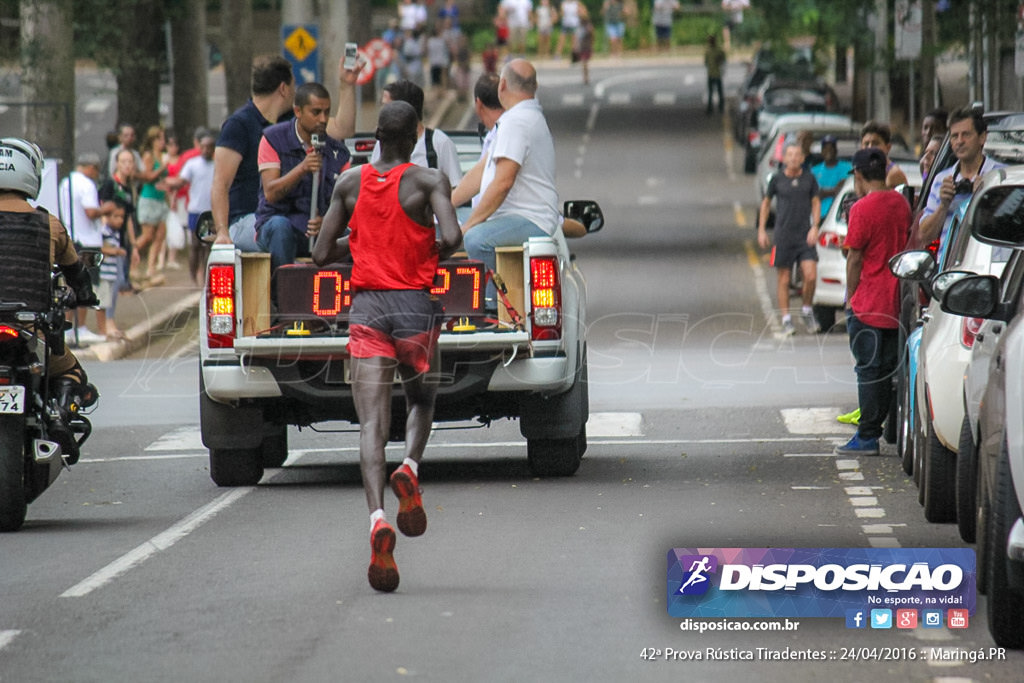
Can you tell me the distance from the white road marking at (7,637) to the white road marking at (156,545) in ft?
2.40

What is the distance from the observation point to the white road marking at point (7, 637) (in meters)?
7.64

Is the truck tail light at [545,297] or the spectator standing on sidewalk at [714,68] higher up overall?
the spectator standing on sidewalk at [714,68]

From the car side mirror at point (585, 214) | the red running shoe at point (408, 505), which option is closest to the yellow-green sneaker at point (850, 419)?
the car side mirror at point (585, 214)

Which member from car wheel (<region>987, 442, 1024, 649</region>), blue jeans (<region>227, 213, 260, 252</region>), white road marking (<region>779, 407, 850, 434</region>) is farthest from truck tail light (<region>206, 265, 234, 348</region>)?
car wheel (<region>987, 442, 1024, 649</region>)

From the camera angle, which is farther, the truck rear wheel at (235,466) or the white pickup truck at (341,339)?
the truck rear wheel at (235,466)

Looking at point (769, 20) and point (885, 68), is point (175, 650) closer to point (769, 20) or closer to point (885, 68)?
point (885, 68)

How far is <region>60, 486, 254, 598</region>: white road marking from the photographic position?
884 cm

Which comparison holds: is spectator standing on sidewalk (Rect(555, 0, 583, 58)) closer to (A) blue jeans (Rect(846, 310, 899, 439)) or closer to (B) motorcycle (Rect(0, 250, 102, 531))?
(A) blue jeans (Rect(846, 310, 899, 439))

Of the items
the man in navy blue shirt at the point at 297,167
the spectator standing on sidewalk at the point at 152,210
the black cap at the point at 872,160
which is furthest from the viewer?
the spectator standing on sidewalk at the point at 152,210

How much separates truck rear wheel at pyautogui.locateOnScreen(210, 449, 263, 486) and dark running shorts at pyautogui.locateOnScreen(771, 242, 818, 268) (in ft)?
37.8

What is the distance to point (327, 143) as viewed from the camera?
12430 mm

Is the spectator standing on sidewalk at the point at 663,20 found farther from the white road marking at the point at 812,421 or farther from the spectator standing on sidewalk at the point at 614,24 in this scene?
the white road marking at the point at 812,421

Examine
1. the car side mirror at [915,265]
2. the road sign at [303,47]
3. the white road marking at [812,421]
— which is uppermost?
the road sign at [303,47]

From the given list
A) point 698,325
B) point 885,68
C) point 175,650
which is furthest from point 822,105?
point 175,650
